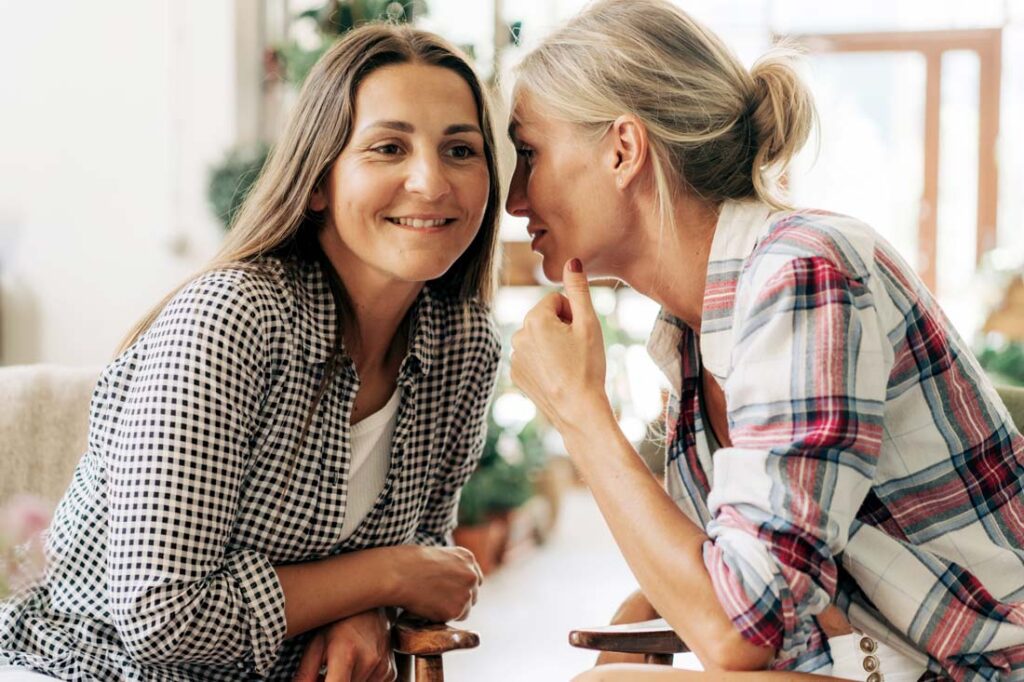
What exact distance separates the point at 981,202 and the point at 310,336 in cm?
651

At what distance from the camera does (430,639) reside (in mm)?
1485

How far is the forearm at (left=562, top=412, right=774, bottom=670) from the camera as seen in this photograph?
1116mm

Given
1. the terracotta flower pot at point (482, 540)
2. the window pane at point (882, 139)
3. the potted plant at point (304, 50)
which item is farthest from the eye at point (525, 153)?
the window pane at point (882, 139)

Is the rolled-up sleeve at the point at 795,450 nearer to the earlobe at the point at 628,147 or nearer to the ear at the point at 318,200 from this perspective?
the earlobe at the point at 628,147

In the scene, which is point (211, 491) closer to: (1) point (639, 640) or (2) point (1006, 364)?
(1) point (639, 640)

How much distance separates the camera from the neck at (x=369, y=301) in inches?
63.6

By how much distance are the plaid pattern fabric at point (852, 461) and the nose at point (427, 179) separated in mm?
371

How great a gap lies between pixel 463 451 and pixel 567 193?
483mm

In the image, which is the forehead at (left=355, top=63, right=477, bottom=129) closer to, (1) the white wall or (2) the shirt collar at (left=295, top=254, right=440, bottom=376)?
(2) the shirt collar at (left=295, top=254, right=440, bottom=376)

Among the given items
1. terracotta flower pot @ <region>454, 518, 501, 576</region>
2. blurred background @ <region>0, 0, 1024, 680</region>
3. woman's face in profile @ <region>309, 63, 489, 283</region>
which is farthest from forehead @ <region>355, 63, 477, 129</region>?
terracotta flower pot @ <region>454, 518, 501, 576</region>

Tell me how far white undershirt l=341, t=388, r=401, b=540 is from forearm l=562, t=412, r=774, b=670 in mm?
431

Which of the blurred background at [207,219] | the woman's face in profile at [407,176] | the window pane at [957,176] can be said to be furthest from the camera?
the window pane at [957,176]

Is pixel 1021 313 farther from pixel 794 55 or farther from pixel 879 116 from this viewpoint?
pixel 794 55

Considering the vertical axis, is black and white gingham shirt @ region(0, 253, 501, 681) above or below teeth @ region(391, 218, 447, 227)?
below
